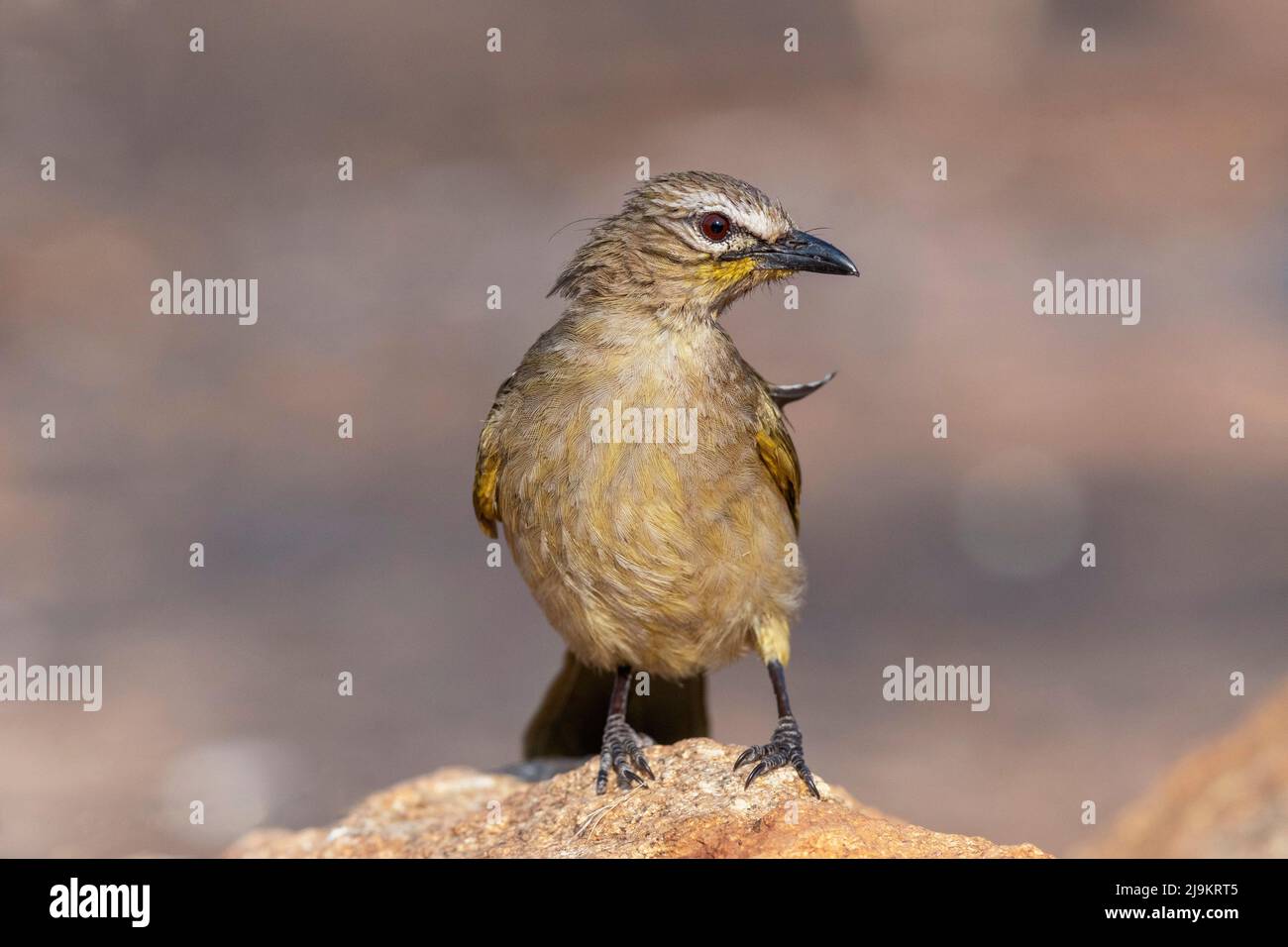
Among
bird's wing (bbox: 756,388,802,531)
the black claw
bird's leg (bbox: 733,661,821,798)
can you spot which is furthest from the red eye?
the black claw

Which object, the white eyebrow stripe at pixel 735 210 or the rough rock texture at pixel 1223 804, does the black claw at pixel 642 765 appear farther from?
the rough rock texture at pixel 1223 804

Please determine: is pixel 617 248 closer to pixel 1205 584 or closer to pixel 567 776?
pixel 567 776

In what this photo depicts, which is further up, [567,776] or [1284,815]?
[567,776]

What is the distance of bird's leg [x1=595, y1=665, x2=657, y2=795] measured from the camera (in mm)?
5770

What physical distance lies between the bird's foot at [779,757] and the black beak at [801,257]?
1955 millimetres

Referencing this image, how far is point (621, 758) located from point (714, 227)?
2.29 metres

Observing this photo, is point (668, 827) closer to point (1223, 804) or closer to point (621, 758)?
point (621, 758)

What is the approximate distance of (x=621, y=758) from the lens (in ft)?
19.4

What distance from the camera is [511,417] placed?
6164mm

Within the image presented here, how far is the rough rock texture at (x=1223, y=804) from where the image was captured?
23.5 feet

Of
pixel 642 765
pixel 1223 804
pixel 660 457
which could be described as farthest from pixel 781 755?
pixel 1223 804

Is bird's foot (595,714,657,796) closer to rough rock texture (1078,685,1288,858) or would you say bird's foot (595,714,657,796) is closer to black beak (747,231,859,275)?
black beak (747,231,859,275)
